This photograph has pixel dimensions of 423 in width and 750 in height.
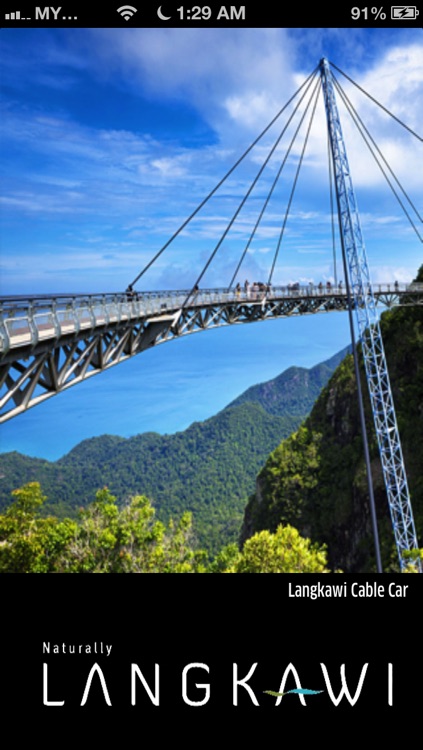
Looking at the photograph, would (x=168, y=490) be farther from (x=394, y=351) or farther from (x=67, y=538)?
(x=67, y=538)

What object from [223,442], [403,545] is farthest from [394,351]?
[223,442]

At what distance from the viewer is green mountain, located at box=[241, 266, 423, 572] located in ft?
131

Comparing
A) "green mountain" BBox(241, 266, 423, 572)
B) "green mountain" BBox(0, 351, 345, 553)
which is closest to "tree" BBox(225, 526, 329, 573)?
"green mountain" BBox(241, 266, 423, 572)

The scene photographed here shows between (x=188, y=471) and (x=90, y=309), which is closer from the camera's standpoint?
(x=90, y=309)

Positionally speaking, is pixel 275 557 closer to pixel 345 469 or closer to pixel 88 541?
pixel 88 541

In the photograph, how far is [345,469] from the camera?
51.1 meters
